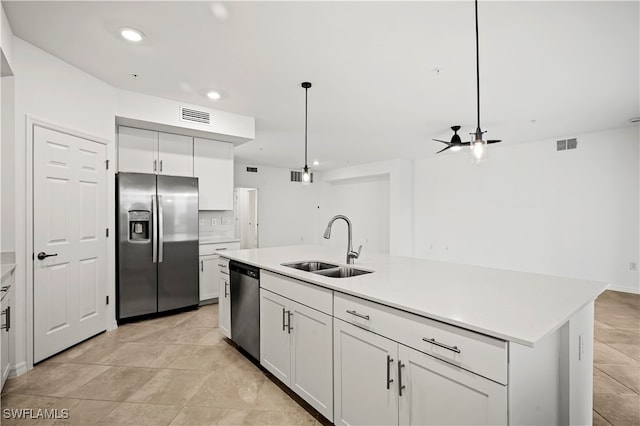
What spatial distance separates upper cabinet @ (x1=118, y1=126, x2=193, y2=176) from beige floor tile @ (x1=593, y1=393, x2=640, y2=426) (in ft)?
15.3

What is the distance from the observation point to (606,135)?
200 inches

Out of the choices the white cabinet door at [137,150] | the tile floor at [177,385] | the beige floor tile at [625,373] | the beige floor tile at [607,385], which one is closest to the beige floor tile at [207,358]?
the tile floor at [177,385]

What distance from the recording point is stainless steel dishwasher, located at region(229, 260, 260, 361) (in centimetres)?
257

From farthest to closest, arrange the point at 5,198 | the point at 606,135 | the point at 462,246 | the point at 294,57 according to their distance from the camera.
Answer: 1. the point at 462,246
2. the point at 606,135
3. the point at 294,57
4. the point at 5,198

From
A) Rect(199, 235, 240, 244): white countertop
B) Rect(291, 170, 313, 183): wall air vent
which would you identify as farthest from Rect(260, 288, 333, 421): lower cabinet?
Rect(291, 170, 313, 183): wall air vent

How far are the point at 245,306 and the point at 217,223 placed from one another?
2.64m

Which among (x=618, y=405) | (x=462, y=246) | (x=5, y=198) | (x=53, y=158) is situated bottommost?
(x=618, y=405)

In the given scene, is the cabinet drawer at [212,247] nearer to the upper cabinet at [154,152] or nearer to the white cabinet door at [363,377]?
the upper cabinet at [154,152]

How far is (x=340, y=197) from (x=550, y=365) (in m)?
8.39

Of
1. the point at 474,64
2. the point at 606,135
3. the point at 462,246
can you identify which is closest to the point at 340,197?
the point at 462,246

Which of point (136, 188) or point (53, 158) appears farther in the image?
point (136, 188)

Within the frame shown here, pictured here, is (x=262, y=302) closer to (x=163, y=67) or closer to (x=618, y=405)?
(x=163, y=67)

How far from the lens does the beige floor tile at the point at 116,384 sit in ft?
7.20

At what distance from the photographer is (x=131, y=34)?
2355 millimetres
